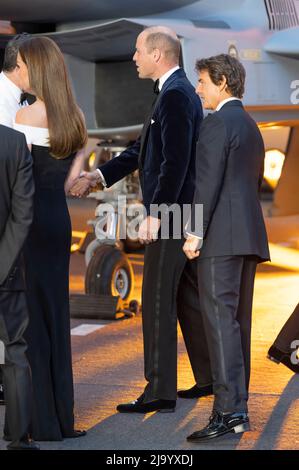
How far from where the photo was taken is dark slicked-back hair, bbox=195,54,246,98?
14.9 feet

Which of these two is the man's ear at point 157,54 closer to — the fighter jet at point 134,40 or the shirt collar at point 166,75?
the shirt collar at point 166,75

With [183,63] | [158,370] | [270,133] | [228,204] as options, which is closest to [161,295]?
[158,370]

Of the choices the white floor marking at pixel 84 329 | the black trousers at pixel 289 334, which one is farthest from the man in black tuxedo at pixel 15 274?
the white floor marking at pixel 84 329

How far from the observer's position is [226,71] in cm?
456

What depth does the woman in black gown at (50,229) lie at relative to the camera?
4.33 meters

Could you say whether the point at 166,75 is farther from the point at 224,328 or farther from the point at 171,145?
the point at 224,328

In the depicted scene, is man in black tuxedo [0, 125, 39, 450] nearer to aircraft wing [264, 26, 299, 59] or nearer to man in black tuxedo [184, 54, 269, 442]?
man in black tuxedo [184, 54, 269, 442]

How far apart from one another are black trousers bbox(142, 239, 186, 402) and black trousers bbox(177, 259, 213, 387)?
7.5 inches

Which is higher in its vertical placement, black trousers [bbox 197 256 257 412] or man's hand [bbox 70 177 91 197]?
man's hand [bbox 70 177 91 197]

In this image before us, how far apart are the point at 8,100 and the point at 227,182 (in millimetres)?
1200

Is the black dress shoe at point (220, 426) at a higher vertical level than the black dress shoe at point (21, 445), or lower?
lower

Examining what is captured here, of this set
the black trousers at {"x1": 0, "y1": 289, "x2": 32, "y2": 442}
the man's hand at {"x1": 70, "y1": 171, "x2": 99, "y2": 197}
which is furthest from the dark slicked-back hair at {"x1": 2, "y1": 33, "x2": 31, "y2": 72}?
the black trousers at {"x1": 0, "y1": 289, "x2": 32, "y2": 442}

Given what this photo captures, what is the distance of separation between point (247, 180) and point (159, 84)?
871mm

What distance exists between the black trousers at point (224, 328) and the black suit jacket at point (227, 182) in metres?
0.08
